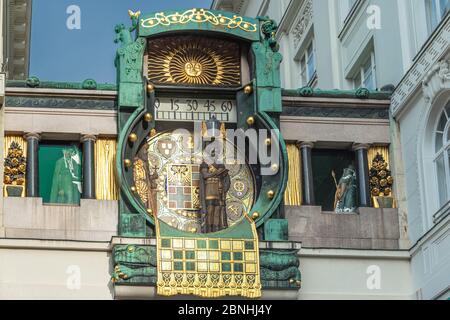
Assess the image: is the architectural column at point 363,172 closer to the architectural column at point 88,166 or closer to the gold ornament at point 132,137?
the gold ornament at point 132,137

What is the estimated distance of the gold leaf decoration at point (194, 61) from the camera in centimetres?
2764

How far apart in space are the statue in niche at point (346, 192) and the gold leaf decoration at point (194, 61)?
97.6 inches

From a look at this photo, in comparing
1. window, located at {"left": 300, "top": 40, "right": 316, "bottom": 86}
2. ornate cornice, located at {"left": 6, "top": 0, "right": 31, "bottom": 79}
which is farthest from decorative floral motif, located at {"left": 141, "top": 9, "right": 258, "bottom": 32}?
ornate cornice, located at {"left": 6, "top": 0, "right": 31, "bottom": 79}

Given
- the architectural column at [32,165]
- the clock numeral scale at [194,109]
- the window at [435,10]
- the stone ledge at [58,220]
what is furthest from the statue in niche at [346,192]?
the architectural column at [32,165]

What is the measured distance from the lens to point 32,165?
26594mm

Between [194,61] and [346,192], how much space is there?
3.49 m

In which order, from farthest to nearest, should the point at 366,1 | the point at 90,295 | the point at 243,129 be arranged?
the point at 366,1 → the point at 243,129 → the point at 90,295

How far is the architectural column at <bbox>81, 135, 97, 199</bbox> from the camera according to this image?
2659 cm

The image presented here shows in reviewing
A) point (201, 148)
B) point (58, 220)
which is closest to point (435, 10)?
point (201, 148)

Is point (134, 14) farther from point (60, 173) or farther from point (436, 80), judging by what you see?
point (436, 80)

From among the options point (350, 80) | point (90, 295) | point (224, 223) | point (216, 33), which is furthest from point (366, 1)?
point (90, 295)

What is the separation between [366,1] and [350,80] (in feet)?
7.43

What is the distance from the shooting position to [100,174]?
26859 millimetres

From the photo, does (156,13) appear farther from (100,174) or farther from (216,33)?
(100,174)
